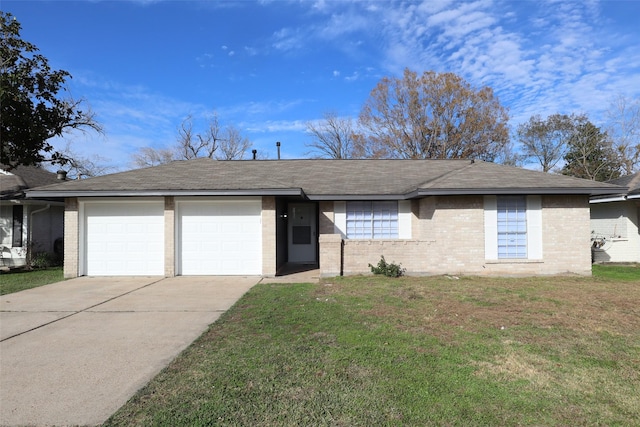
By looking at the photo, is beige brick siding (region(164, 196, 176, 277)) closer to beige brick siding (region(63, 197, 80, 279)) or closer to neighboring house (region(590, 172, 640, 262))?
beige brick siding (region(63, 197, 80, 279))

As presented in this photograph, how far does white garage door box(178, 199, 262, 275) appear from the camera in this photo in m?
11.5

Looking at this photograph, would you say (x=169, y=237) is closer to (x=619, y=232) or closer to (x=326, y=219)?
(x=326, y=219)

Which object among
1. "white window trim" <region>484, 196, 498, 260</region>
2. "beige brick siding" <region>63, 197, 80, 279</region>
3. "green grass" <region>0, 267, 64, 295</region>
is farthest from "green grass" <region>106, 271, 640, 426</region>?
"beige brick siding" <region>63, 197, 80, 279</region>

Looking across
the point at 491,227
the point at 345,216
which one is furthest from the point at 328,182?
the point at 491,227

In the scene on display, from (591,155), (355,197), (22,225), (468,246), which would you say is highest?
(591,155)

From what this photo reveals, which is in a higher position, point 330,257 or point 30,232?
point 30,232

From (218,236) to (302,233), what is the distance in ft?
15.0

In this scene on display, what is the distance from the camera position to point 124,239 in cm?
1163

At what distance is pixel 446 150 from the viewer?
32.2m

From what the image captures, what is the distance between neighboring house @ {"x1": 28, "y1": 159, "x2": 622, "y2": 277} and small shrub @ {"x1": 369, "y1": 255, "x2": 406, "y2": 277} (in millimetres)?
198

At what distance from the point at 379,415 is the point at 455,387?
101cm

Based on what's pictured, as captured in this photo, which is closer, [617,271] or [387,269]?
[387,269]

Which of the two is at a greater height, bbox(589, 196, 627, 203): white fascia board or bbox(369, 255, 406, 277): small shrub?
bbox(589, 196, 627, 203): white fascia board

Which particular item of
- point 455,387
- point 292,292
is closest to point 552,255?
point 292,292
